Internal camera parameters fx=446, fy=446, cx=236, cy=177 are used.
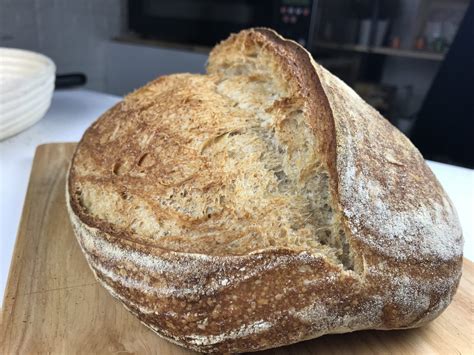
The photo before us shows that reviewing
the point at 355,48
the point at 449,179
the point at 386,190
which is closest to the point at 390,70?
the point at 355,48

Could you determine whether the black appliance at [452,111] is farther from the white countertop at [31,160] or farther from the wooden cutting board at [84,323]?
the wooden cutting board at [84,323]

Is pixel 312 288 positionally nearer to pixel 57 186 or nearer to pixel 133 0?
pixel 57 186

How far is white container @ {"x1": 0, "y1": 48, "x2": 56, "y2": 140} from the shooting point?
57.3 inches

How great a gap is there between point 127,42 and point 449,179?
2247mm

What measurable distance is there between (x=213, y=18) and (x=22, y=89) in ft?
4.31

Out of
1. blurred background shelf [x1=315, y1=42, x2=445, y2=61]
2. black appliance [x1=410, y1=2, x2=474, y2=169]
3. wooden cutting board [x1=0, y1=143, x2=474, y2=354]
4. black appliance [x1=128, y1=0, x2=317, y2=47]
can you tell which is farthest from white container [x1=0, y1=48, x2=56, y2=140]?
black appliance [x1=410, y1=2, x2=474, y2=169]

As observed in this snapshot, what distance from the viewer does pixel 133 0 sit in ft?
9.00

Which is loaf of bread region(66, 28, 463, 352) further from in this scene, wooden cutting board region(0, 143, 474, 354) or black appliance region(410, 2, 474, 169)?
black appliance region(410, 2, 474, 169)

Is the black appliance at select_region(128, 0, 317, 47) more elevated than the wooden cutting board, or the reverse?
the black appliance at select_region(128, 0, 317, 47)

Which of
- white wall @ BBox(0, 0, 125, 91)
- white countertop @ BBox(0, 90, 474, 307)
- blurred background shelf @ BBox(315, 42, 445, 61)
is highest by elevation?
blurred background shelf @ BBox(315, 42, 445, 61)

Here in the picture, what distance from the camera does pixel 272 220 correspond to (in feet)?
2.35

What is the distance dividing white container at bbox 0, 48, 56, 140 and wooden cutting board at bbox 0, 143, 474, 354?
25.5 inches

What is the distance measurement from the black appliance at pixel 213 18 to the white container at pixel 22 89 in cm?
108

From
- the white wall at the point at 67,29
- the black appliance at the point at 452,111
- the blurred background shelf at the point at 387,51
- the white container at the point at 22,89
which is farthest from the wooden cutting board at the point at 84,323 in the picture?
the white wall at the point at 67,29
